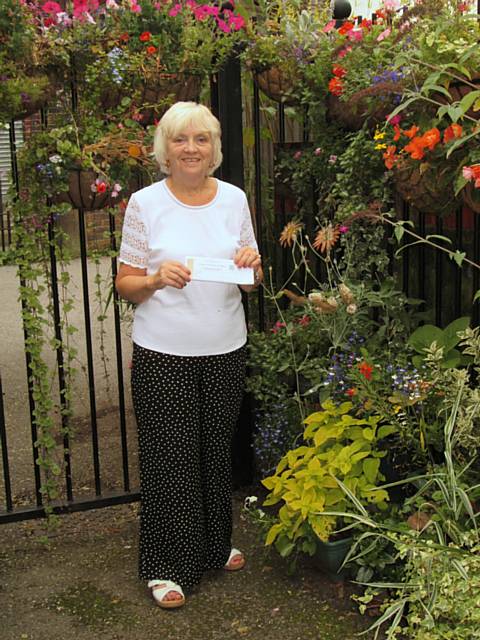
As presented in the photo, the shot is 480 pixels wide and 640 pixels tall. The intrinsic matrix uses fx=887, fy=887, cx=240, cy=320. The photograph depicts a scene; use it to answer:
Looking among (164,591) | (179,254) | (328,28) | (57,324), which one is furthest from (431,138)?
(164,591)

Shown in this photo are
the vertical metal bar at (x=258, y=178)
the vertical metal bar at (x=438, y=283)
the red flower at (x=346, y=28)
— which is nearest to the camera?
the vertical metal bar at (x=438, y=283)

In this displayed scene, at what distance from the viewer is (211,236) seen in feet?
10.1

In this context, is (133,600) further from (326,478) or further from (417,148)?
(417,148)

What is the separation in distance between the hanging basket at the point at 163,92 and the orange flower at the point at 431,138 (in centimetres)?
110

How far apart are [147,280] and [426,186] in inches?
40.8

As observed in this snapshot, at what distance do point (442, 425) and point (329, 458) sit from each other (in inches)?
17.3

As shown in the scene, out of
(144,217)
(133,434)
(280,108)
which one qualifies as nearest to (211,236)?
(144,217)

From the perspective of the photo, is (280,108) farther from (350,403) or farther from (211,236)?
(350,403)

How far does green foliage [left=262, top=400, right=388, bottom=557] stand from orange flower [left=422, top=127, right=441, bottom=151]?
0.99 meters

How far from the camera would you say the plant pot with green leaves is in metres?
3.15

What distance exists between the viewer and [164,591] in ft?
10.6

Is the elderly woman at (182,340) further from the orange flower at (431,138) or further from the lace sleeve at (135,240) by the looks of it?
the orange flower at (431,138)

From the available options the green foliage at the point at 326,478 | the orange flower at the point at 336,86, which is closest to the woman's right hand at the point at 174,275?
the green foliage at the point at 326,478

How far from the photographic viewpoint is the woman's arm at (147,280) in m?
2.89
